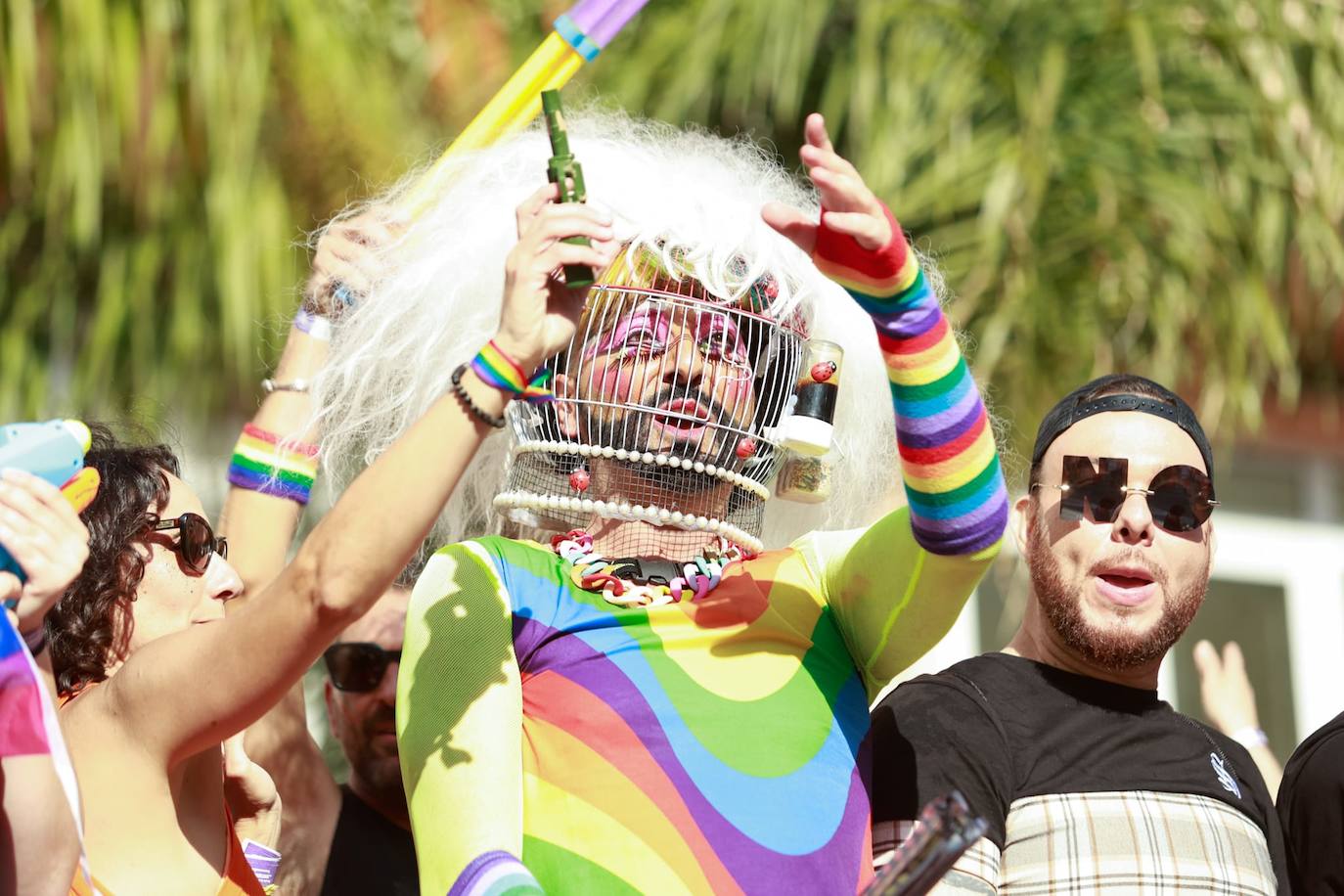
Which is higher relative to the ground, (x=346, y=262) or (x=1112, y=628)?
(x=346, y=262)

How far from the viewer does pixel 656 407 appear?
2236 millimetres

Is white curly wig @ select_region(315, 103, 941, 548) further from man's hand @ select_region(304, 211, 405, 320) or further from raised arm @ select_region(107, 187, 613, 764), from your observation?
raised arm @ select_region(107, 187, 613, 764)

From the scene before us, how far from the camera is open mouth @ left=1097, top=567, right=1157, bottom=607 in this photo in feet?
7.75

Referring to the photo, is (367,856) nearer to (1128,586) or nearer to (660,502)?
(660,502)

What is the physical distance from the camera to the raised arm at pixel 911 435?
6.19ft

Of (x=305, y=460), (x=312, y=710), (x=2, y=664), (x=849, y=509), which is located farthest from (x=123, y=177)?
(x=2, y=664)

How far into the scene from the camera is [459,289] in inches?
96.7

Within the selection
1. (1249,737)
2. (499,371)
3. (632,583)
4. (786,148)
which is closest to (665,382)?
(632,583)

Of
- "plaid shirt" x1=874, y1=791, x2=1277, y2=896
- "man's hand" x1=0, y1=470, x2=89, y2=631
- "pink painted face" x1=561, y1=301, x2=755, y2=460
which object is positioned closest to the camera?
"man's hand" x1=0, y1=470, x2=89, y2=631

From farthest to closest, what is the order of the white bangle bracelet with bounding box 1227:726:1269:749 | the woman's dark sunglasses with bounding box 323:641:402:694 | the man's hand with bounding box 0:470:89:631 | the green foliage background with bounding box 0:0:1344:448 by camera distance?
1. the green foliage background with bounding box 0:0:1344:448
2. the woman's dark sunglasses with bounding box 323:641:402:694
3. the white bangle bracelet with bounding box 1227:726:1269:749
4. the man's hand with bounding box 0:470:89:631

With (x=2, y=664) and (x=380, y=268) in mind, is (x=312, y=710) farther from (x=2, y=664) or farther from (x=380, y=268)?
(x=2, y=664)

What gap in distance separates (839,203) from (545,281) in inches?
13.5

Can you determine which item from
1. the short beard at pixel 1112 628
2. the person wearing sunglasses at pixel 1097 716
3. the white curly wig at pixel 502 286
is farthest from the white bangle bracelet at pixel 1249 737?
the white curly wig at pixel 502 286

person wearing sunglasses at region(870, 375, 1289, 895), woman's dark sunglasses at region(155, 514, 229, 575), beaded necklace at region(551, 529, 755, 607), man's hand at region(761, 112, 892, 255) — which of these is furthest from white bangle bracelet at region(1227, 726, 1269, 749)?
woman's dark sunglasses at region(155, 514, 229, 575)
